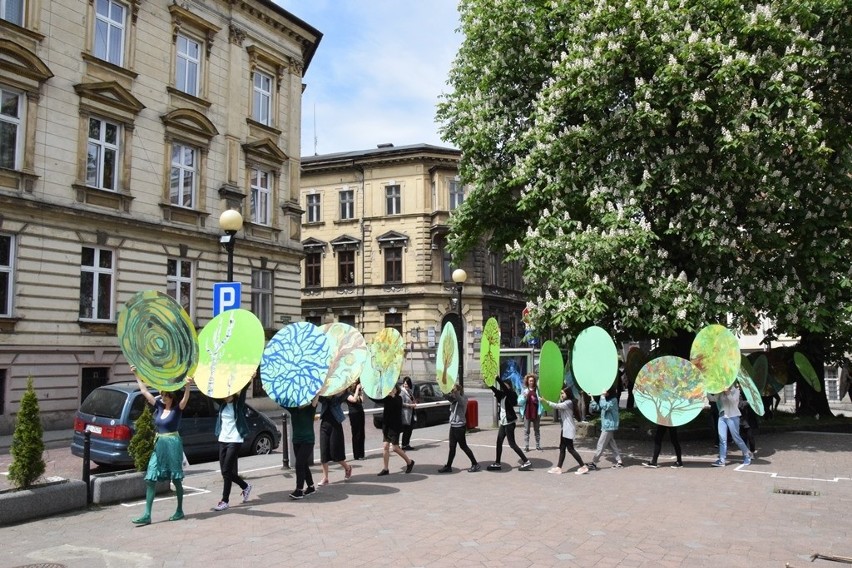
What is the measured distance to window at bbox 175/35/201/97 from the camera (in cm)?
2541

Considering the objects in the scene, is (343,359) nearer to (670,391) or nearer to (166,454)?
(166,454)

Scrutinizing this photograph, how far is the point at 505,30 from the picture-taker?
58.6 ft

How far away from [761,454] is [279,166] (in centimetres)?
2169

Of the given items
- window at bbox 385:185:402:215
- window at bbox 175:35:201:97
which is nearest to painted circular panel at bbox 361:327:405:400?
window at bbox 175:35:201:97

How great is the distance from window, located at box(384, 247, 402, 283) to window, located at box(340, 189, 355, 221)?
4006 mm

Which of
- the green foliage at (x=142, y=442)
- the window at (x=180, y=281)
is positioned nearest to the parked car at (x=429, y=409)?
the window at (x=180, y=281)

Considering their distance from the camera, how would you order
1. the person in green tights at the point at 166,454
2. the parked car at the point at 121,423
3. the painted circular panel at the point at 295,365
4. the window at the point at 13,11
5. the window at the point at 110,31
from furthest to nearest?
the window at the point at 110,31, the window at the point at 13,11, the parked car at the point at 121,423, the painted circular panel at the point at 295,365, the person in green tights at the point at 166,454

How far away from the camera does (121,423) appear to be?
42.1 ft

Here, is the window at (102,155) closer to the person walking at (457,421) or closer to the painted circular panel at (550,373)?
the person walking at (457,421)

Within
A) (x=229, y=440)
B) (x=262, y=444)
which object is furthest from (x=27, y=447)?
(x=262, y=444)

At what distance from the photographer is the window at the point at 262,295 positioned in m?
28.8

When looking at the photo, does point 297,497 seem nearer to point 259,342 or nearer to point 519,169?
point 259,342

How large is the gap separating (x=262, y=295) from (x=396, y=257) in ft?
71.4

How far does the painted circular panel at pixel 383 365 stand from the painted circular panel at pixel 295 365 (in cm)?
279
